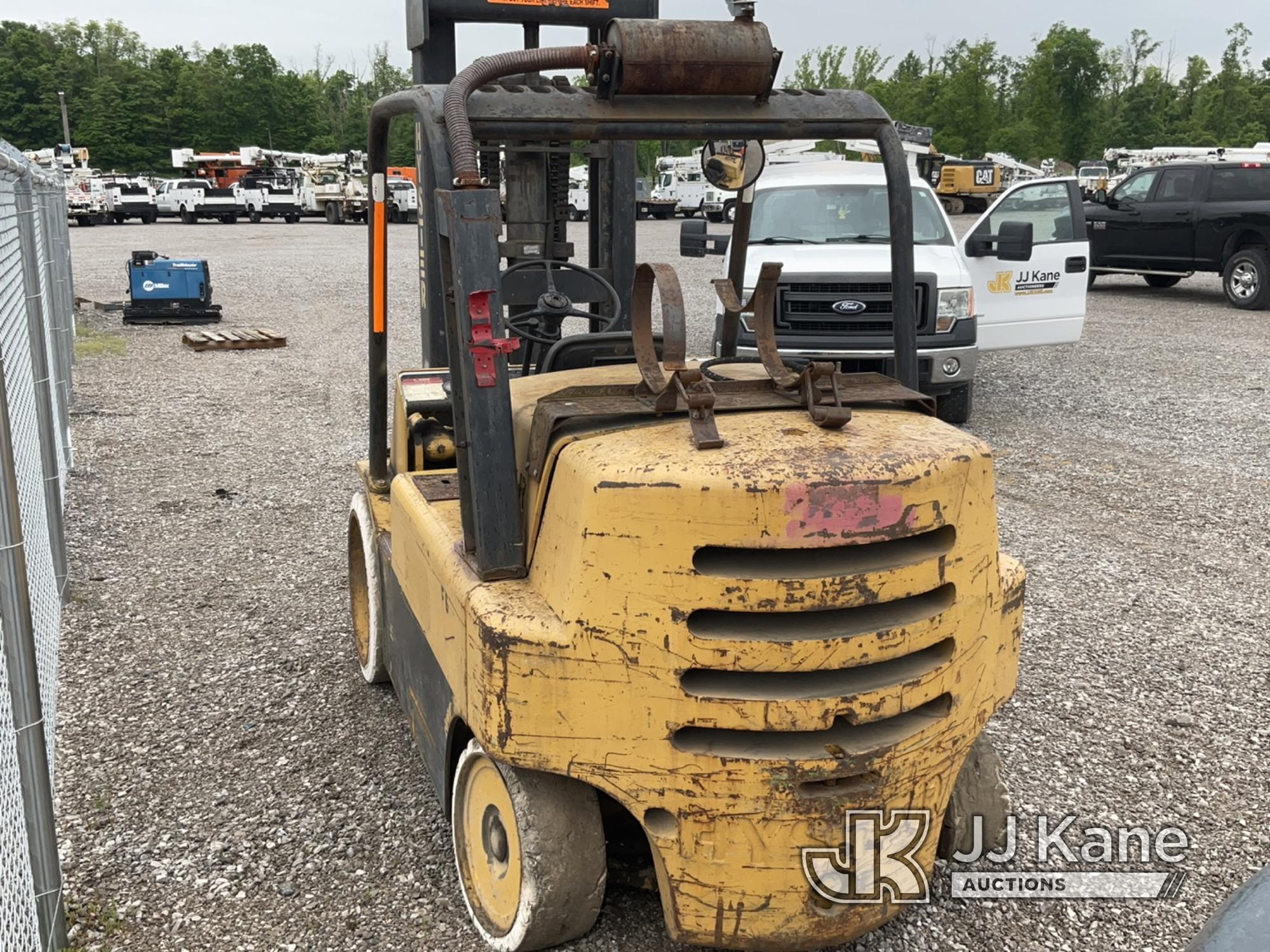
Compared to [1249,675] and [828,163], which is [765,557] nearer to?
[1249,675]

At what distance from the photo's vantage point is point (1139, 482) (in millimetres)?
8094

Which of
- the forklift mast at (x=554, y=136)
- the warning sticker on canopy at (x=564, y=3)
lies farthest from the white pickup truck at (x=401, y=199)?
the forklift mast at (x=554, y=136)

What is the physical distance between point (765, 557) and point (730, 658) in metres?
0.24

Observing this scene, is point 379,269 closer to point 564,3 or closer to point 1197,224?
point 564,3

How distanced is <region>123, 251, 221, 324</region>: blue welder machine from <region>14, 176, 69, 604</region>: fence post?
32.5ft

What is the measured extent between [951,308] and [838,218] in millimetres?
1504

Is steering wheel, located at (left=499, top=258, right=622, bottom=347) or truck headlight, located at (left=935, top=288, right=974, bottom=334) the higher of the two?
steering wheel, located at (left=499, top=258, right=622, bottom=347)

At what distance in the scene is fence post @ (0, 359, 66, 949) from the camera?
292 cm

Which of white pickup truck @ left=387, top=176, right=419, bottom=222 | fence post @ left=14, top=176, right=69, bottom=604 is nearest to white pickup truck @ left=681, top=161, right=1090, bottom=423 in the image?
fence post @ left=14, top=176, right=69, bottom=604

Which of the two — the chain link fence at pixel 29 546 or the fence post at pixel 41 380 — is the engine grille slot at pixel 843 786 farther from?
the fence post at pixel 41 380

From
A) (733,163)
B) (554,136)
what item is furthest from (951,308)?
(554,136)

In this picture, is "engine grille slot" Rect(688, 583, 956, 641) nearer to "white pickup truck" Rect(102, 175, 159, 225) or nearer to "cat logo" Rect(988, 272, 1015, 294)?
"cat logo" Rect(988, 272, 1015, 294)

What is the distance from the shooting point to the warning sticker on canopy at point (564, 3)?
449 cm

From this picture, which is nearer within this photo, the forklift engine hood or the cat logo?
the forklift engine hood
